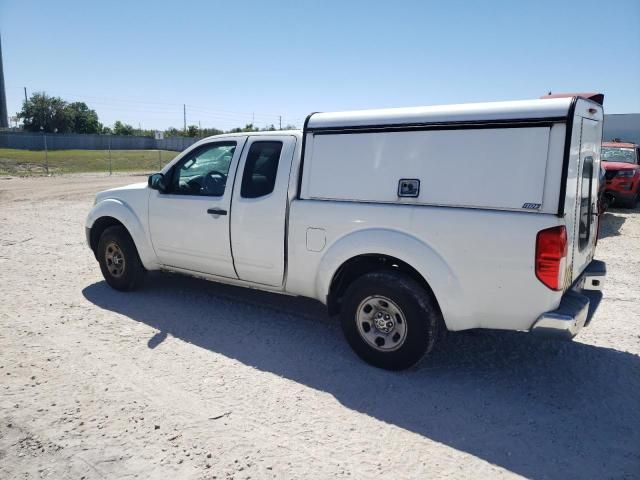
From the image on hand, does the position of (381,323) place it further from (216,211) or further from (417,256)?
(216,211)

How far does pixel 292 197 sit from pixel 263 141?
2.50ft

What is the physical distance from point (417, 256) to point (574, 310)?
3.71ft

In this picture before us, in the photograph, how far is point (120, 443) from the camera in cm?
287

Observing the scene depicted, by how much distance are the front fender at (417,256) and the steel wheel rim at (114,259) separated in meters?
3.07

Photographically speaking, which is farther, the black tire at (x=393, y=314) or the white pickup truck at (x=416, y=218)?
the black tire at (x=393, y=314)

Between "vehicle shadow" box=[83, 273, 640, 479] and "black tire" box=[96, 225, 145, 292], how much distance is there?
0.30m

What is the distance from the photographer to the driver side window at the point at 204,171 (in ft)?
16.1

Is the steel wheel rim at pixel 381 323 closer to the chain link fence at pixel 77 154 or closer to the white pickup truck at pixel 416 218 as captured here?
the white pickup truck at pixel 416 218

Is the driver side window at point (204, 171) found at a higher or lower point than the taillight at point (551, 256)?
higher

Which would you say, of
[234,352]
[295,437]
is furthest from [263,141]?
[295,437]

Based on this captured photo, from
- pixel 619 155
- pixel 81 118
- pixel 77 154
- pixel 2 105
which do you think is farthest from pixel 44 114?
pixel 619 155

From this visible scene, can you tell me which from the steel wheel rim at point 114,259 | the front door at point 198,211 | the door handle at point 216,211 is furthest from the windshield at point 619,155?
the steel wheel rim at point 114,259

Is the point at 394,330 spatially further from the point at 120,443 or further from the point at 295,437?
the point at 120,443

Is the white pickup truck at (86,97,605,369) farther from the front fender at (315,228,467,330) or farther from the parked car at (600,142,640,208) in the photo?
the parked car at (600,142,640,208)
